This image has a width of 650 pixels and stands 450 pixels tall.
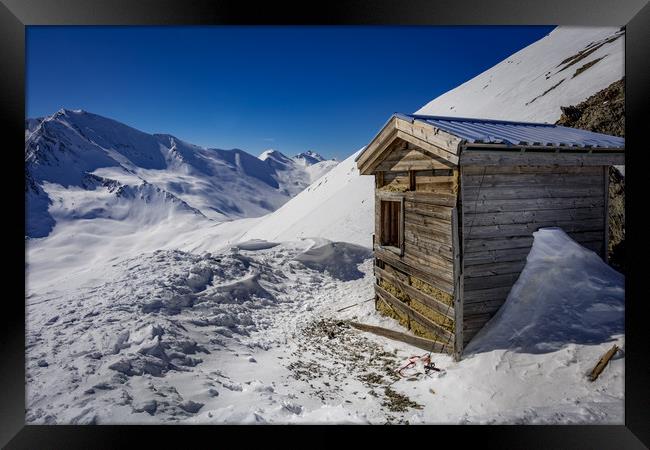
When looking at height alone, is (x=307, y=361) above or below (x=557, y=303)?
below

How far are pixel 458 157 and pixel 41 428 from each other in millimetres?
6634

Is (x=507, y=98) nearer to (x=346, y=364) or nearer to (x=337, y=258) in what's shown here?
(x=337, y=258)

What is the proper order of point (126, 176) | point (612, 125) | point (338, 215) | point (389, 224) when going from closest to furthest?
point (389, 224) → point (612, 125) → point (338, 215) → point (126, 176)

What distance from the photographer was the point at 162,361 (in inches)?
214

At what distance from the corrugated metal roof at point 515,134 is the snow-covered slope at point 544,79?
6.77 metres

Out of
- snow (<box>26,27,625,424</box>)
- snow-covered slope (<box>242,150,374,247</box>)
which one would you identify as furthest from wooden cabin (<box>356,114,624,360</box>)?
snow-covered slope (<box>242,150,374,247</box>)

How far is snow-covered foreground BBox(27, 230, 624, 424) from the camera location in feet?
13.7

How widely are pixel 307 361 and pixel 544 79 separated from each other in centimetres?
3435

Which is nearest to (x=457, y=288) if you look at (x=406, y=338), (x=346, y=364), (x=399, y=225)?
(x=406, y=338)

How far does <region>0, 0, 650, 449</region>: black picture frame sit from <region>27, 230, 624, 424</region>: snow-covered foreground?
0.30 meters

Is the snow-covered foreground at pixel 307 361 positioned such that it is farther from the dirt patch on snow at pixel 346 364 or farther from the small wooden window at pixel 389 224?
the small wooden window at pixel 389 224

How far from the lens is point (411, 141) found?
668 cm

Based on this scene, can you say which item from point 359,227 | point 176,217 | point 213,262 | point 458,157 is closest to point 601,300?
point 458,157
